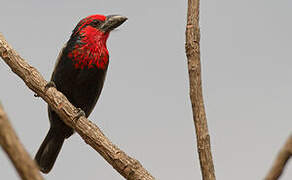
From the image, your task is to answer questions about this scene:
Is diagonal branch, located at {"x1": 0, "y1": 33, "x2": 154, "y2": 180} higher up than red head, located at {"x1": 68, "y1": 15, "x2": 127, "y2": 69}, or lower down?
lower down

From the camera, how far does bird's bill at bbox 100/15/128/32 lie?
548cm

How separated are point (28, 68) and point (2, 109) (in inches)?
109

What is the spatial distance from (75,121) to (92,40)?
1.37m

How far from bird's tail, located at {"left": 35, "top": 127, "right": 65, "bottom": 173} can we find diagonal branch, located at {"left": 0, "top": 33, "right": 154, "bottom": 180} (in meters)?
1.15

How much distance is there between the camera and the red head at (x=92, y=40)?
534 cm

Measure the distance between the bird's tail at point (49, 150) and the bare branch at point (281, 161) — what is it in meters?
3.59

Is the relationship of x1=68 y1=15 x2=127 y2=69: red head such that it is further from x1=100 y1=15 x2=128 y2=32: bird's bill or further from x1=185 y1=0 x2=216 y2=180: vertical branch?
x1=185 y1=0 x2=216 y2=180: vertical branch

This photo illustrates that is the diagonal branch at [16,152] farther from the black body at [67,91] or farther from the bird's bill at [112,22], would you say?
the bird's bill at [112,22]

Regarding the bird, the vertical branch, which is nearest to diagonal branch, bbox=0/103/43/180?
the vertical branch

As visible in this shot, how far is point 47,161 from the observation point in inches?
216

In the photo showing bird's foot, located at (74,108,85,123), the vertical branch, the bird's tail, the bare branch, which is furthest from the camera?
the bird's tail

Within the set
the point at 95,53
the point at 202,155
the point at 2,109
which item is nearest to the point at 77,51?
the point at 95,53

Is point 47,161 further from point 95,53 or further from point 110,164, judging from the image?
point 110,164

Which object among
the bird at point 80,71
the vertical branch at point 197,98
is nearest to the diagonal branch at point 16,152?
the vertical branch at point 197,98
